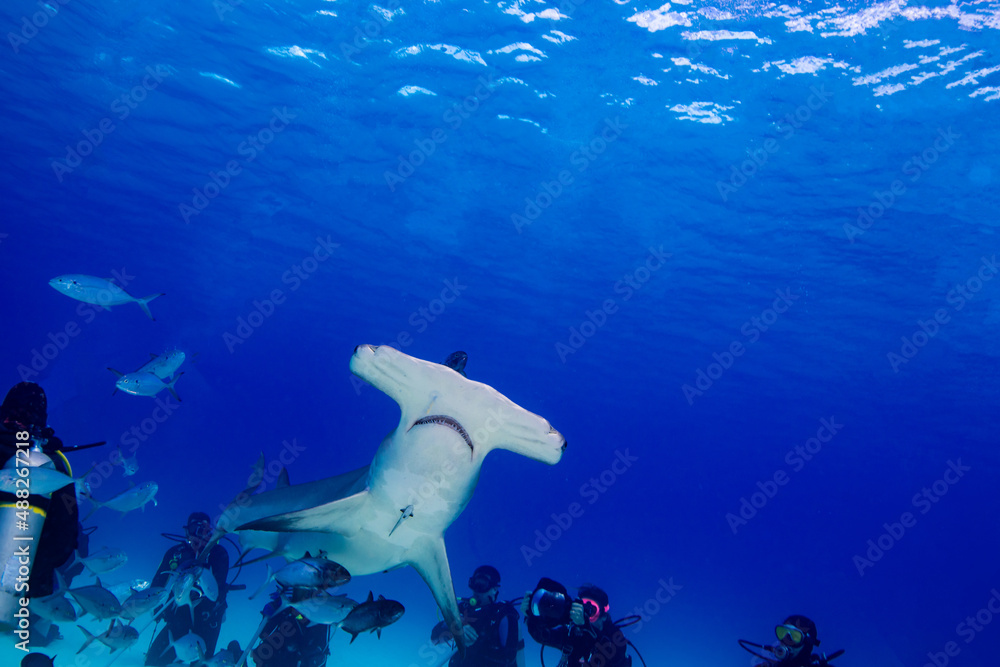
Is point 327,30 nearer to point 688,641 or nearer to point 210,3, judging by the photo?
point 210,3

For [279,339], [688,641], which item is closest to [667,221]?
[688,641]

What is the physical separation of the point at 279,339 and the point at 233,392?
6056 centimetres

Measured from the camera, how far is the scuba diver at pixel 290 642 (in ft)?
22.7
